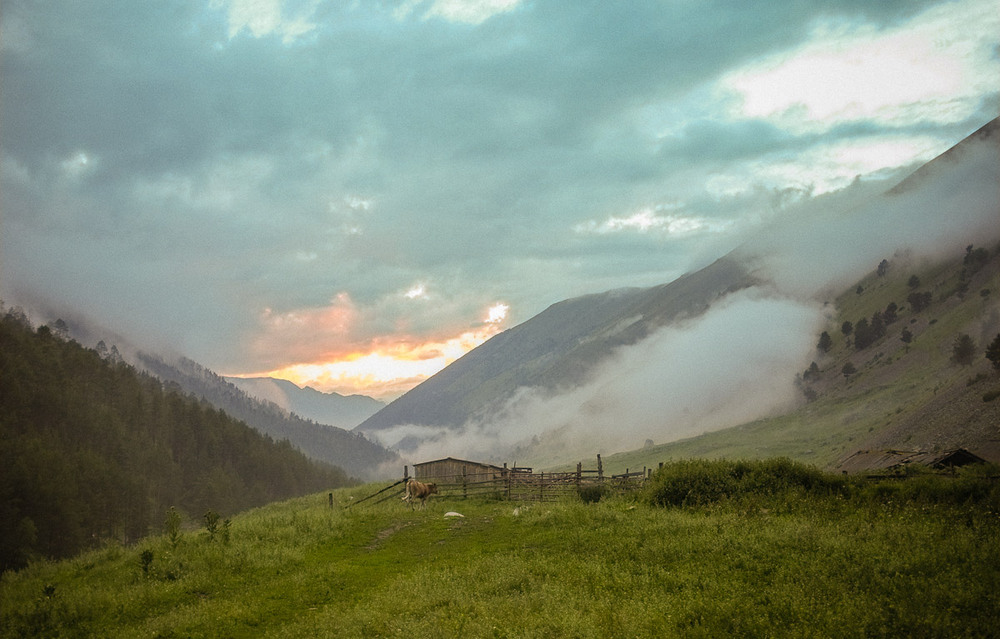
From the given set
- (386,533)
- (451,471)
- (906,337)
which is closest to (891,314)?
(906,337)

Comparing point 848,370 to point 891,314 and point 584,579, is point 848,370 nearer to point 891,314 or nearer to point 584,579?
point 891,314

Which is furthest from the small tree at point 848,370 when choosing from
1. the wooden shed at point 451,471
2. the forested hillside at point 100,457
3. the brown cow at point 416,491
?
the brown cow at point 416,491

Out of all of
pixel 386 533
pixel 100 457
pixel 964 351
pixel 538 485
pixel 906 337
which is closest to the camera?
pixel 386 533

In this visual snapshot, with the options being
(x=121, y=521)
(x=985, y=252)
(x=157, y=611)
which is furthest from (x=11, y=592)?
(x=985, y=252)

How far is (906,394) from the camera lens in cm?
13388

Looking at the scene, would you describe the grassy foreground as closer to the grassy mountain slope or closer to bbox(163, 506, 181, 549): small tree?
bbox(163, 506, 181, 549): small tree

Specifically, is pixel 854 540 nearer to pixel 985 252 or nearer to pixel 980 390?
pixel 980 390

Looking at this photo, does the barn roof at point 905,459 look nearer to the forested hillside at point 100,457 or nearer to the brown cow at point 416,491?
the brown cow at point 416,491

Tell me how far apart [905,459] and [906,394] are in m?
108

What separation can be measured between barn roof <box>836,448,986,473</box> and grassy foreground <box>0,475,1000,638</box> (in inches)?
760

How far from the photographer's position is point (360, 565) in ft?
80.9

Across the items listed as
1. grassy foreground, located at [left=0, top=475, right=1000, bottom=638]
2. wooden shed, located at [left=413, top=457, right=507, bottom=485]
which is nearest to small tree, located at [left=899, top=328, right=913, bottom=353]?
wooden shed, located at [left=413, top=457, right=507, bottom=485]

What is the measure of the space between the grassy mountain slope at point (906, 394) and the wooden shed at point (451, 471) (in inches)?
2279

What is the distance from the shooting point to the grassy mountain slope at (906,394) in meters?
92.8
